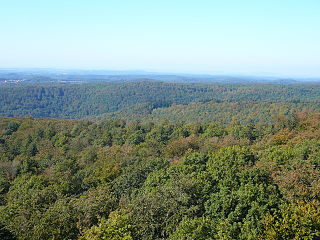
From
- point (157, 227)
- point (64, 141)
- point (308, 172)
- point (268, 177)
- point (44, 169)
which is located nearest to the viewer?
point (157, 227)

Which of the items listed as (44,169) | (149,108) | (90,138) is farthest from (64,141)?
(149,108)

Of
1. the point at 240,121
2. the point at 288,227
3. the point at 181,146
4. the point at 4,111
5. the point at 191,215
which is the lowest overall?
the point at 4,111

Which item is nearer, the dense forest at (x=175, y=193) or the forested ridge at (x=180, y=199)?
the forested ridge at (x=180, y=199)

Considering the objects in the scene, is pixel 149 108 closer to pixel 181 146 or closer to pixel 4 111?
pixel 4 111

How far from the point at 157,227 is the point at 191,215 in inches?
117

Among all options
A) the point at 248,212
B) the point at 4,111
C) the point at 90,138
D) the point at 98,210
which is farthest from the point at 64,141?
the point at 4,111

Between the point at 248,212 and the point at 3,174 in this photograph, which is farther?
the point at 3,174

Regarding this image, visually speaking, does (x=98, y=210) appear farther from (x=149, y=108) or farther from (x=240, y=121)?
(x=149, y=108)

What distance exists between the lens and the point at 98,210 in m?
21.1

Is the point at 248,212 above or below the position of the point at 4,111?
above

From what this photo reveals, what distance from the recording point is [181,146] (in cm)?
4828

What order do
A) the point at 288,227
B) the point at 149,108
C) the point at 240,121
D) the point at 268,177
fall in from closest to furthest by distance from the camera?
the point at 288,227 → the point at 268,177 → the point at 240,121 → the point at 149,108

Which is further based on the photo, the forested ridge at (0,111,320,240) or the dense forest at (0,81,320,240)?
the dense forest at (0,81,320,240)

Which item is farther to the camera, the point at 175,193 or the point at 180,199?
the point at 175,193
